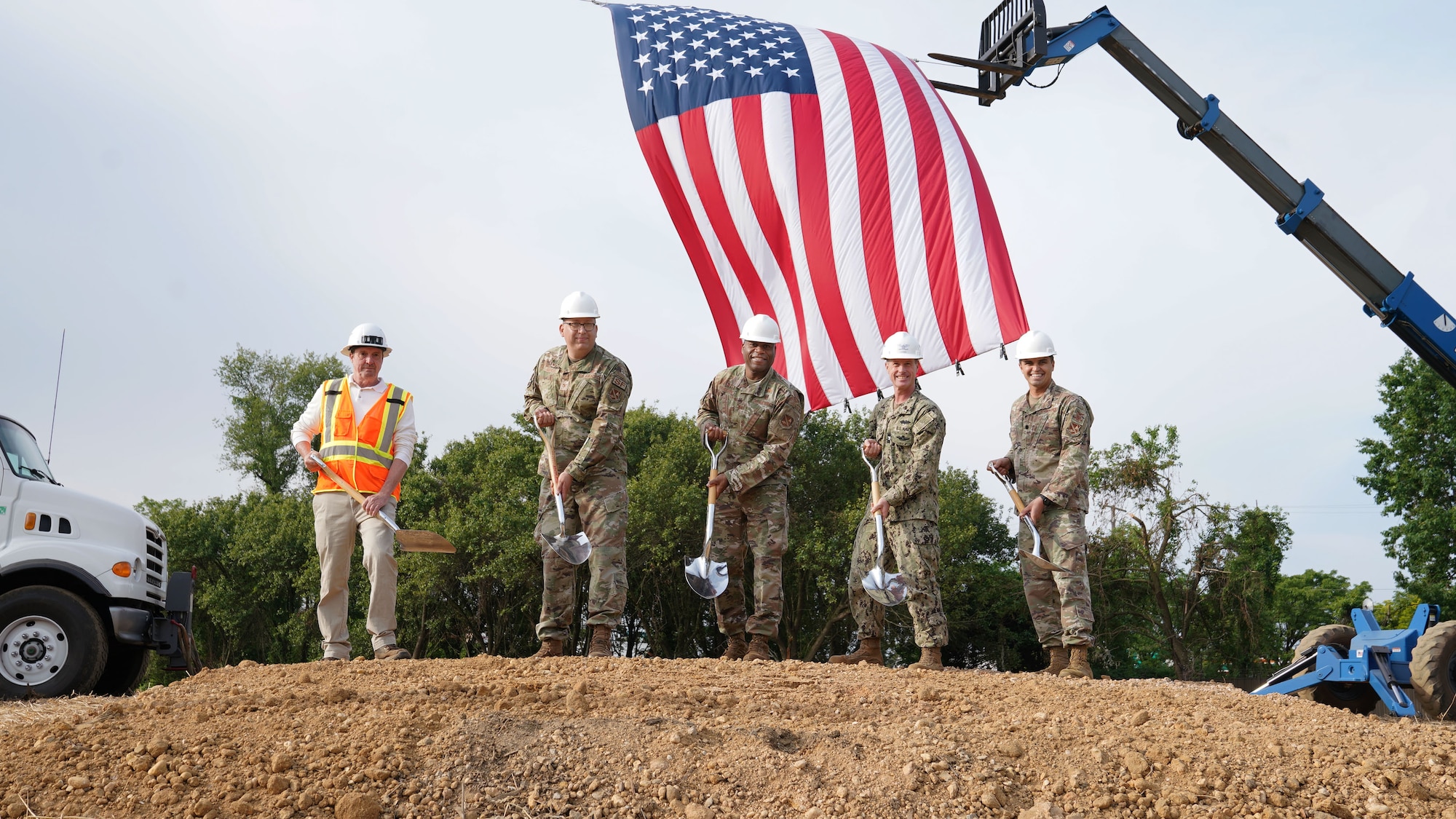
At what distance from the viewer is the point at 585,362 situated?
723 cm

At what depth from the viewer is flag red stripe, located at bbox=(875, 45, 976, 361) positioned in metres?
10.7

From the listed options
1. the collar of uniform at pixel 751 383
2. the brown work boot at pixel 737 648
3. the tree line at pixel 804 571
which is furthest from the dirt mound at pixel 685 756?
the tree line at pixel 804 571

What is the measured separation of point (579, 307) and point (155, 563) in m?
3.28

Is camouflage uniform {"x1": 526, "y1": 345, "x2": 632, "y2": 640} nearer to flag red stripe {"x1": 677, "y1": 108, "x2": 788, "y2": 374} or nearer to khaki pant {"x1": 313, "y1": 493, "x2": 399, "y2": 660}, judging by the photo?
khaki pant {"x1": 313, "y1": 493, "x2": 399, "y2": 660}

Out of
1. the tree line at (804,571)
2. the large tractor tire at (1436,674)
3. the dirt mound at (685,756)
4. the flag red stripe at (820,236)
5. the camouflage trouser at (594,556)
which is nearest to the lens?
the dirt mound at (685,756)

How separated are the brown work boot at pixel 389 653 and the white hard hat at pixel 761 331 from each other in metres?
3.06

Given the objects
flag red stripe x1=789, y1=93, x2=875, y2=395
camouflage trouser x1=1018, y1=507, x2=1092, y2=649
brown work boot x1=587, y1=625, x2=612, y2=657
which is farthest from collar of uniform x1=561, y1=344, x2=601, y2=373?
flag red stripe x1=789, y1=93, x2=875, y2=395

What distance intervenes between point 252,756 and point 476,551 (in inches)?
816

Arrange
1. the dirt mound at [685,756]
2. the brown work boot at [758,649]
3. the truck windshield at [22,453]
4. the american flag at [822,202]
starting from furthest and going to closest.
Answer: the american flag at [822,202], the brown work boot at [758,649], the truck windshield at [22,453], the dirt mound at [685,756]

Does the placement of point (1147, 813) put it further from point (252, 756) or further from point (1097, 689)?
point (252, 756)

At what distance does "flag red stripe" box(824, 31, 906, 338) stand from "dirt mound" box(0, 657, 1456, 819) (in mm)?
6035

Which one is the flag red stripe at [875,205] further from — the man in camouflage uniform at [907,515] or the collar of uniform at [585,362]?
the collar of uniform at [585,362]

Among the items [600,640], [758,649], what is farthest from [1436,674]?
[600,640]

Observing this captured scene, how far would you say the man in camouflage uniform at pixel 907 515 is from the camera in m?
7.21
